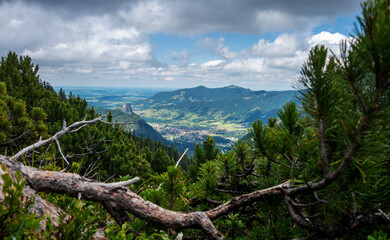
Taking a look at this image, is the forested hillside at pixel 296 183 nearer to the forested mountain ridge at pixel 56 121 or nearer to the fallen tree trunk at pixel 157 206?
the fallen tree trunk at pixel 157 206

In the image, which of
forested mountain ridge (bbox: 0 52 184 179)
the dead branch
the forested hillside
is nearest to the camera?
the forested hillside

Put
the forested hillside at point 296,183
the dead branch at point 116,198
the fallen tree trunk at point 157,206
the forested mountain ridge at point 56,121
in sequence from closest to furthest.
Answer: the forested hillside at point 296,183
the fallen tree trunk at point 157,206
the dead branch at point 116,198
the forested mountain ridge at point 56,121

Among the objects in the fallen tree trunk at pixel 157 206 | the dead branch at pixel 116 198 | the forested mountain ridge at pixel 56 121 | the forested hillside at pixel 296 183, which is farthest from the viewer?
the forested mountain ridge at pixel 56 121

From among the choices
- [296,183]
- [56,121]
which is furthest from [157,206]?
[56,121]

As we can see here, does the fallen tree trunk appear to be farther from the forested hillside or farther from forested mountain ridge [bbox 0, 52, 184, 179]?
forested mountain ridge [bbox 0, 52, 184, 179]

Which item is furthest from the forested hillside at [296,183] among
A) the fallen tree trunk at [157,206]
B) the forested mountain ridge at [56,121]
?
the forested mountain ridge at [56,121]

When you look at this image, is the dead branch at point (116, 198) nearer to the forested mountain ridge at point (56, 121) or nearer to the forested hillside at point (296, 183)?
the forested hillside at point (296, 183)

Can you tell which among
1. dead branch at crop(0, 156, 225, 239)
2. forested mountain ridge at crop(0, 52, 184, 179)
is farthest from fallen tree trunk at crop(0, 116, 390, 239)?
forested mountain ridge at crop(0, 52, 184, 179)

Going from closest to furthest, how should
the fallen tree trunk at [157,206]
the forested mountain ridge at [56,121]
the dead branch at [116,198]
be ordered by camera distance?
1. the fallen tree trunk at [157,206]
2. the dead branch at [116,198]
3. the forested mountain ridge at [56,121]

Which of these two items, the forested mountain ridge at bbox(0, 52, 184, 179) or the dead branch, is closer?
the dead branch

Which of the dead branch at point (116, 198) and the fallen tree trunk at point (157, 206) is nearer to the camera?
the fallen tree trunk at point (157, 206)

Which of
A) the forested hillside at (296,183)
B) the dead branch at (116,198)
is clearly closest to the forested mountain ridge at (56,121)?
the dead branch at (116,198)

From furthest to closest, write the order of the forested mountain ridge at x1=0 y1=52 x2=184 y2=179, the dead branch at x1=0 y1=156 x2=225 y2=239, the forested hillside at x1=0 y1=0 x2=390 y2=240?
the forested mountain ridge at x1=0 y1=52 x2=184 y2=179 → the dead branch at x1=0 y1=156 x2=225 y2=239 → the forested hillside at x1=0 y1=0 x2=390 y2=240

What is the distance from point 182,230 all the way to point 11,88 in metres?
18.8
